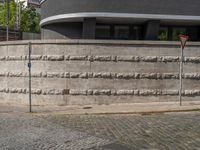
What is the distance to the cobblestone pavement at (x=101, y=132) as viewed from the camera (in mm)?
8797

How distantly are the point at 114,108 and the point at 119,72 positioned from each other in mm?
2113

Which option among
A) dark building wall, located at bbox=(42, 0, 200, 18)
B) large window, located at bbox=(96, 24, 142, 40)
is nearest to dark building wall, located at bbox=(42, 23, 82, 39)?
large window, located at bbox=(96, 24, 142, 40)

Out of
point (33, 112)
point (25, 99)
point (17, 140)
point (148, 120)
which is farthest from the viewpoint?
point (25, 99)

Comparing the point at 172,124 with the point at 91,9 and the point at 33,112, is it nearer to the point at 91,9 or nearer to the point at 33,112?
the point at 33,112

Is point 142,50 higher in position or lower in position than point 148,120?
higher

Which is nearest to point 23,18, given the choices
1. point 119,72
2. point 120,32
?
point 120,32

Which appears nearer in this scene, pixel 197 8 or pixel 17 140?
pixel 17 140

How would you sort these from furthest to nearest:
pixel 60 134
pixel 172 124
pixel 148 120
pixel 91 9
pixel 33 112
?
pixel 91 9
pixel 33 112
pixel 148 120
pixel 172 124
pixel 60 134

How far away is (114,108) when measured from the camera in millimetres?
15594

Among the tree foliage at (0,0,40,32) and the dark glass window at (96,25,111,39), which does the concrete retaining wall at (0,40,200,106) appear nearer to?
the dark glass window at (96,25,111,39)

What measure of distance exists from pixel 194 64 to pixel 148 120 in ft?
18.3

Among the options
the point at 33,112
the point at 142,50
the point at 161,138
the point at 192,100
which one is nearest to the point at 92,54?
the point at 142,50

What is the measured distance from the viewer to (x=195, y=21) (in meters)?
22.3

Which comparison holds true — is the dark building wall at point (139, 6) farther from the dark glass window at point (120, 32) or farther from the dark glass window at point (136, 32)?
the dark glass window at point (136, 32)
